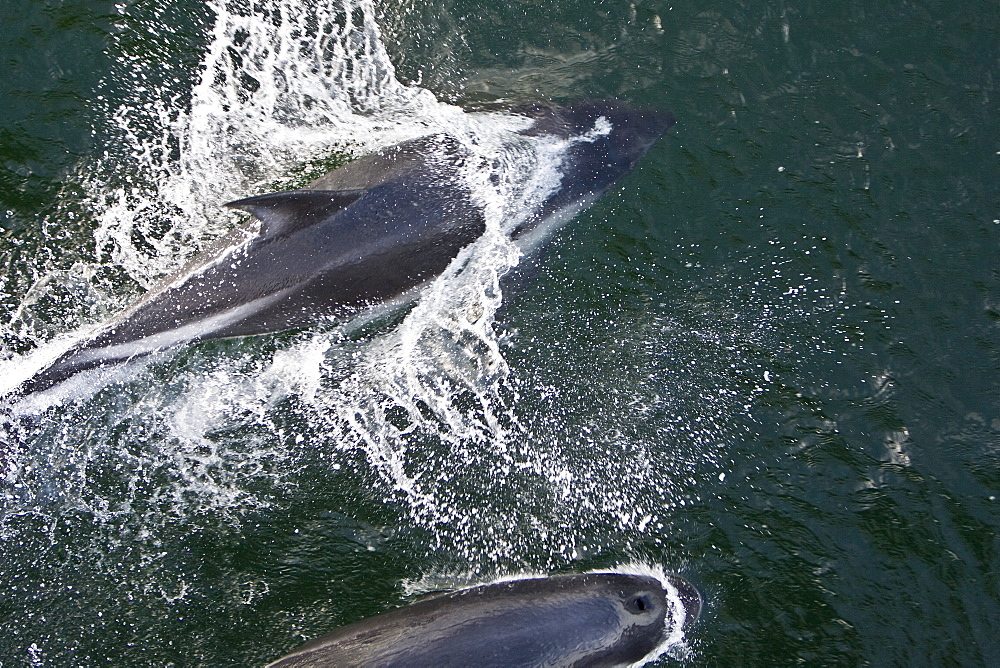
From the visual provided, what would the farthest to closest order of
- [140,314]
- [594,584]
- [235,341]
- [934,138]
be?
[934,138] < [235,341] < [140,314] < [594,584]

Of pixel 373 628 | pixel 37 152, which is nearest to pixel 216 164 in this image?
pixel 37 152

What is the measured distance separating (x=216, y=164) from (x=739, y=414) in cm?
524

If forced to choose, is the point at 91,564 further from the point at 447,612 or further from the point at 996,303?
the point at 996,303

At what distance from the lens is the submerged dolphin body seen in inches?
273

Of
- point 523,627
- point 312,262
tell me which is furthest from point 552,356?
point 523,627

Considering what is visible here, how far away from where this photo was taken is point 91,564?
6.77m

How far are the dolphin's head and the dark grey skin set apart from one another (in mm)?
3534

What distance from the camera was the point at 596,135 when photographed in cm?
832

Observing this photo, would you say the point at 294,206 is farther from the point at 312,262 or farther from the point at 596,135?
the point at 596,135

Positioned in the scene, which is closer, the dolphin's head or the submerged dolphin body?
the submerged dolphin body

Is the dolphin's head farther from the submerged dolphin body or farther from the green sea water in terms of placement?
the submerged dolphin body

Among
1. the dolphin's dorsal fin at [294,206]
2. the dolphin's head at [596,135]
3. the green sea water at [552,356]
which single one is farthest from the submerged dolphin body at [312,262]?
the dolphin's head at [596,135]

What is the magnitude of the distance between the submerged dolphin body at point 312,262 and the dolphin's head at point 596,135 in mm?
1121

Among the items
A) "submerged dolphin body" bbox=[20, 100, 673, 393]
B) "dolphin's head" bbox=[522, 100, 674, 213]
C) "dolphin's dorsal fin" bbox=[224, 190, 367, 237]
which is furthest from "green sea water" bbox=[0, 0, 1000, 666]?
"dolphin's dorsal fin" bbox=[224, 190, 367, 237]
